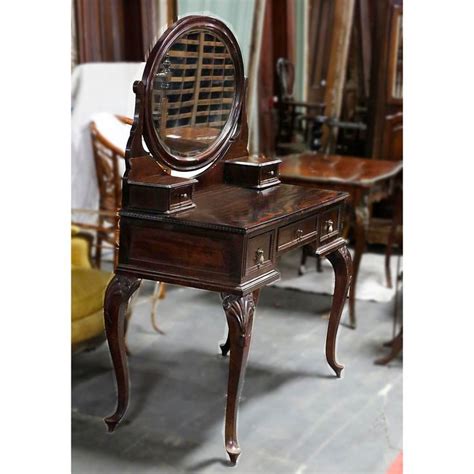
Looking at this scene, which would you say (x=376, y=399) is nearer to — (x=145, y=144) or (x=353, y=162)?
(x=353, y=162)

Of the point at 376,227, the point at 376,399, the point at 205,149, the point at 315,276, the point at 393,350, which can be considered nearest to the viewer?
the point at 205,149

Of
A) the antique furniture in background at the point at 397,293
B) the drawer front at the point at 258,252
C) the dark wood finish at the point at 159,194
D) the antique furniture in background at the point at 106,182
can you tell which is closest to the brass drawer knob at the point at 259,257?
the drawer front at the point at 258,252

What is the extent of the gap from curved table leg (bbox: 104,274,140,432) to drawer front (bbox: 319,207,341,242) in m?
0.34

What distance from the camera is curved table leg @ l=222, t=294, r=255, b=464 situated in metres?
1.33

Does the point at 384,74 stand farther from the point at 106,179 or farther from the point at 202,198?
the point at 202,198

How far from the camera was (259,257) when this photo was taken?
130cm

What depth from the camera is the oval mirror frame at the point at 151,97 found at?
115 centimetres

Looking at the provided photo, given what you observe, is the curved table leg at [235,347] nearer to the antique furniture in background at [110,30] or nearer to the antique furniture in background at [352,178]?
the antique furniture in background at [352,178]

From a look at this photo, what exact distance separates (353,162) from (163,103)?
2.70 m

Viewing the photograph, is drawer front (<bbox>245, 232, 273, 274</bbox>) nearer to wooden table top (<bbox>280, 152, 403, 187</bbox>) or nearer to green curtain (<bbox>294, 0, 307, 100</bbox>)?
wooden table top (<bbox>280, 152, 403, 187</bbox>)

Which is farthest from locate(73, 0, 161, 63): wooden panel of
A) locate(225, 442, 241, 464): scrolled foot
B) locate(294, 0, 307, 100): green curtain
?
locate(225, 442, 241, 464): scrolled foot
